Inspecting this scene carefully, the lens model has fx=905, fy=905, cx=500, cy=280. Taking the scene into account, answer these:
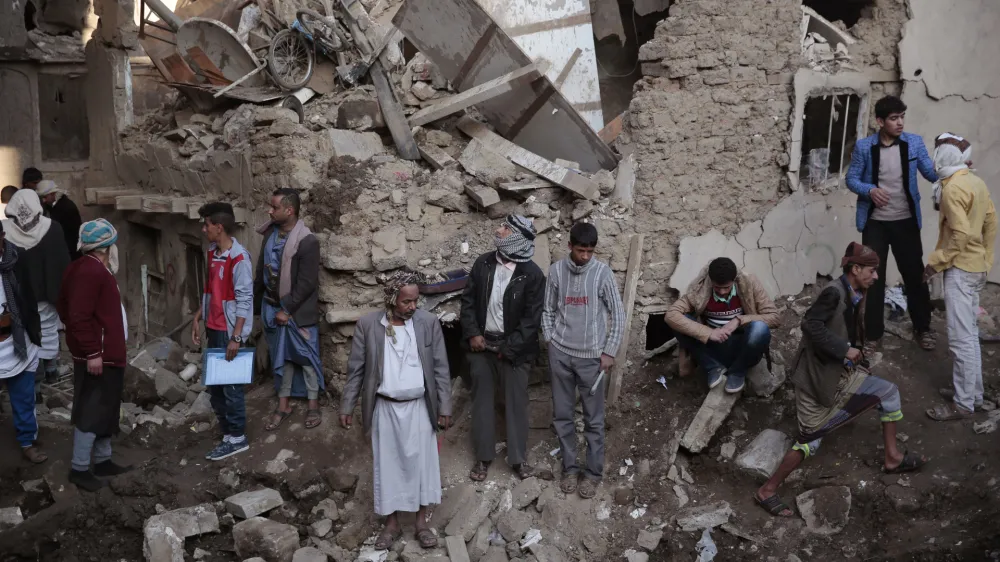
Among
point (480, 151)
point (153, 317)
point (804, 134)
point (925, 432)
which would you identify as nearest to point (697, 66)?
point (804, 134)

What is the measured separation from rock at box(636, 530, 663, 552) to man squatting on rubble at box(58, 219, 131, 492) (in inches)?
144

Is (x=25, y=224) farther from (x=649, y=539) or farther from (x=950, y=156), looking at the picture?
(x=950, y=156)

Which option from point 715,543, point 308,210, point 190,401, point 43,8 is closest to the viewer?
point 715,543

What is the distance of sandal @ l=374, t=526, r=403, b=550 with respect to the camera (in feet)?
19.6

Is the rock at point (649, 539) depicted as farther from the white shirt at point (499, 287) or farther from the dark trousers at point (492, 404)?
the white shirt at point (499, 287)

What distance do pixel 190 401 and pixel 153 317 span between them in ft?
9.73

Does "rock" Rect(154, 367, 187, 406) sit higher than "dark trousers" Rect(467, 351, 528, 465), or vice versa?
"dark trousers" Rect(467, 351, 528, 465)

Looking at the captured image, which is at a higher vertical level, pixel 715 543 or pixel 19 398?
pixel 19 398

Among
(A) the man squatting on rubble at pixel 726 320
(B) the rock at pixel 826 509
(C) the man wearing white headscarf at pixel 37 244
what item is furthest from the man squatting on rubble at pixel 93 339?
(B) the rock at pixel 826 509

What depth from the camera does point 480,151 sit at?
7.58 meters

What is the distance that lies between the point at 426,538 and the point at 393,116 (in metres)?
3.61

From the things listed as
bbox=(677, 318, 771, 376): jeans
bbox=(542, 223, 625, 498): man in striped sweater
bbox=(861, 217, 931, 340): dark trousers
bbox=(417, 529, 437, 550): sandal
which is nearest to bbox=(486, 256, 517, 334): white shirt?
bbox=(542, 223, 625, 498): man in striped sweater

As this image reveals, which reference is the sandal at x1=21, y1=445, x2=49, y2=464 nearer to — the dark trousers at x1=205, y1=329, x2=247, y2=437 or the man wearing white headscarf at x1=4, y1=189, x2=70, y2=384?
the man wearing white headscarf at x1=4, y1=189, x2=70, y2=384

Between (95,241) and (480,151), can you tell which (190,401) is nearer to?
(95,241)
